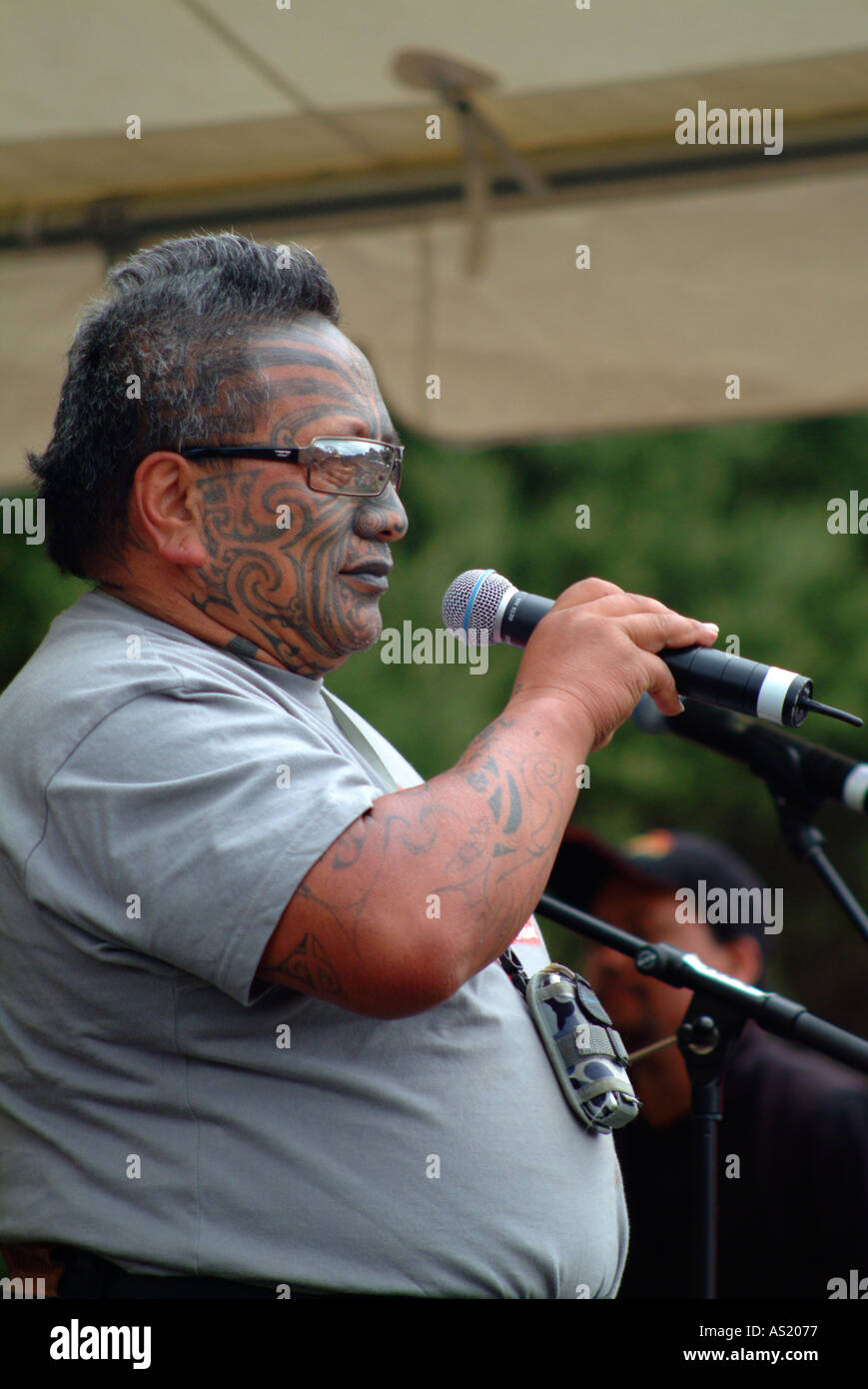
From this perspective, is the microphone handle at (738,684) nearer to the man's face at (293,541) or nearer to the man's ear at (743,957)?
the man's face at (293,541)

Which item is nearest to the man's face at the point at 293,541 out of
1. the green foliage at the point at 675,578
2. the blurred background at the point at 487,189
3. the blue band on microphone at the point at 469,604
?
the blue band on microphone at the point at 469,604

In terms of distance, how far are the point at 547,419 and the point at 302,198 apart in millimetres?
725

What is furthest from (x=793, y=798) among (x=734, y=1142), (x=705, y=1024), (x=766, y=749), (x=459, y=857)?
(x=734, y=1142)

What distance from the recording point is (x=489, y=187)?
2877 millimetres

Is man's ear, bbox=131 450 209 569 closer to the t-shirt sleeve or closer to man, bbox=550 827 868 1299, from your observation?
the t-shirt sleeve

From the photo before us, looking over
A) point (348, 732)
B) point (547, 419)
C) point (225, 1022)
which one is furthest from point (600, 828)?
point (225, 1022)

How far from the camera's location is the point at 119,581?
184 centimetres

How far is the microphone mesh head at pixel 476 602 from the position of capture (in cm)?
191

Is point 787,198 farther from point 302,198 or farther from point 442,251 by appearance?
point 302,198

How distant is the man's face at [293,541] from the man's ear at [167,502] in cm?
2

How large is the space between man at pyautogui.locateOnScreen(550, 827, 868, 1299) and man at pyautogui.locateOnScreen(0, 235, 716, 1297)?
5.05 ft

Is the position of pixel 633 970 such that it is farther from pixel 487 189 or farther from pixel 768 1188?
pixel 487 189

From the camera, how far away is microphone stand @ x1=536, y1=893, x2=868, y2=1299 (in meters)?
1.96
